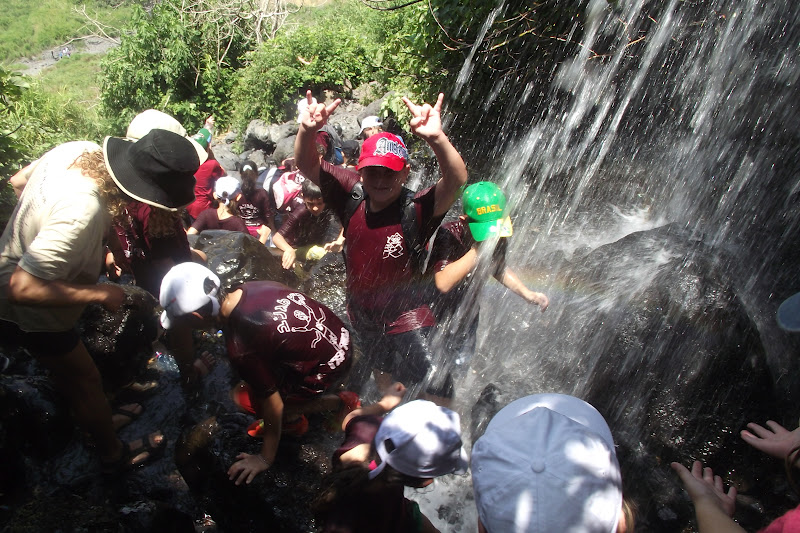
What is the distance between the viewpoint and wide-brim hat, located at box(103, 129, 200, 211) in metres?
2.34

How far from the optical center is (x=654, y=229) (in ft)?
15.4

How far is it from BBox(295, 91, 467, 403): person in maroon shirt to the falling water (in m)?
0.48

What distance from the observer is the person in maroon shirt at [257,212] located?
18.3 feet

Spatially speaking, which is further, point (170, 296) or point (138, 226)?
point (138, 226)

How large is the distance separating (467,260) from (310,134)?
3.76ft

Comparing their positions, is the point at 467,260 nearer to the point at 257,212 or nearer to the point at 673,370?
the point at 673,370

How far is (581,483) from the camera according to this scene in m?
1.48

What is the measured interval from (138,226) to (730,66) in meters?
5.96

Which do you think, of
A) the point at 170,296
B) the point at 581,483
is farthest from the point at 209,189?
the point at 581,483

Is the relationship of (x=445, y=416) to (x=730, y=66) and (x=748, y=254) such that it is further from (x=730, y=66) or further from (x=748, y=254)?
(x=730, y=66)

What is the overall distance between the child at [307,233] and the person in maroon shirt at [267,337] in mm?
1809

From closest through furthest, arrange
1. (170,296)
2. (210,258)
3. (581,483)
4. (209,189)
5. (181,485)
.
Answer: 1. (581,483)
2. (170,296)
3. (181,485)
4. (210,258)
5. (209,189)

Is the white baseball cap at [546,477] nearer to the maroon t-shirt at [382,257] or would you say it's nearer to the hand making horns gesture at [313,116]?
the maroon t-shirt at [382,257]

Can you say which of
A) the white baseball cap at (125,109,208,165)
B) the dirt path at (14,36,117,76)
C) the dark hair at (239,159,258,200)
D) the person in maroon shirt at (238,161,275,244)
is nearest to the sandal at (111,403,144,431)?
the white baseball cap at (125,109,208,165)
